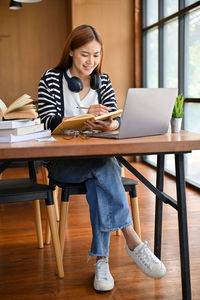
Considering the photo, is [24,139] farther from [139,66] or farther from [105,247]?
[139,66]

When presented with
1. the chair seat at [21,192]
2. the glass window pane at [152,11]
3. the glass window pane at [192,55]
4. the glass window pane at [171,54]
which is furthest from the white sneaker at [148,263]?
the glass window pane at [152,11]

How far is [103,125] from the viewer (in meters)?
1.81

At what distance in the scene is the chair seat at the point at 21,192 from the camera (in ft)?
6.10

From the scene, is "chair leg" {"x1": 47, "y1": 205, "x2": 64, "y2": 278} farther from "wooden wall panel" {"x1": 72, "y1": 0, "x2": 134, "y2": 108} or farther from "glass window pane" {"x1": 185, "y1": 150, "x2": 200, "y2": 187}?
"wooden wall panel" {"x1": 72, "y1": 0, "x2": 134, "y2": 108}

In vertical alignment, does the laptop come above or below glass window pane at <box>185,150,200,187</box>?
above

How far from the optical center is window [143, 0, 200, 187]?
3.96m

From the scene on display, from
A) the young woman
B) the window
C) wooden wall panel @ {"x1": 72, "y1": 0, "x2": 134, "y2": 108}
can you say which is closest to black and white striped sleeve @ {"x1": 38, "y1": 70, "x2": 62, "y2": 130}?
the young woman

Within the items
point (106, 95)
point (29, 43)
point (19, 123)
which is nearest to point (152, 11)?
point (29, 43)

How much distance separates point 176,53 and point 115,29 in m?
1.31

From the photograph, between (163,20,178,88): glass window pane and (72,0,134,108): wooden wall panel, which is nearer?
(163,20,178,88): glass window pane

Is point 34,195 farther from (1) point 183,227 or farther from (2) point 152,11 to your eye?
(2) point 152,11

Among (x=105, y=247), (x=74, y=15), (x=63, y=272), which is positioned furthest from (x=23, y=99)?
(x=74, y=15)

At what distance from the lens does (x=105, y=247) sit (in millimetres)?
1889

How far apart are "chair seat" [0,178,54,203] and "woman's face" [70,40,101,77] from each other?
670 millimetres
